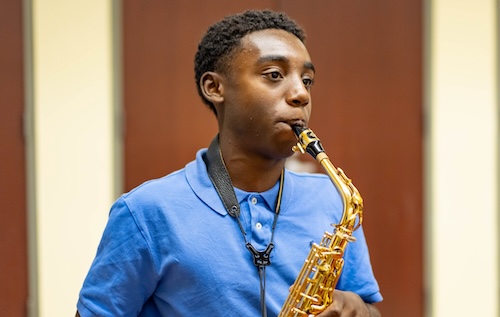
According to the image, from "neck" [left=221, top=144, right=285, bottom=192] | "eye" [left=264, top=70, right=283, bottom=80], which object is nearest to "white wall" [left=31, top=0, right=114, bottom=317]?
"neck" [left=221, top=144, right=285, bottom=192]

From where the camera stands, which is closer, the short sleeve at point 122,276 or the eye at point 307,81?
the short sleeve at point 122,276

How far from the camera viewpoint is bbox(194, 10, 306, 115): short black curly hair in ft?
4.89

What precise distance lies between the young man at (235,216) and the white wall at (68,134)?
1479mm

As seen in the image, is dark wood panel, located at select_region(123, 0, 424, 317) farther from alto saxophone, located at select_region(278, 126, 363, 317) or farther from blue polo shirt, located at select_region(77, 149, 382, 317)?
alto saxophone, located at select_region(278, 126, 363, 317)

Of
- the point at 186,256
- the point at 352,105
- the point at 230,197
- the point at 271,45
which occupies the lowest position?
the point at 186,256

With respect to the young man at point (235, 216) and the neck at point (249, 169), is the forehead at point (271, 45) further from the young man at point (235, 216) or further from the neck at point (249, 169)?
the neck at point (249, 169)

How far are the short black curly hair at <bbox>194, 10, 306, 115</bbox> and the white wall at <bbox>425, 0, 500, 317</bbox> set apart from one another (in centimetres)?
198

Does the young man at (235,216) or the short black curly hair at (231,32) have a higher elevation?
the short black curly hair at (231,32)

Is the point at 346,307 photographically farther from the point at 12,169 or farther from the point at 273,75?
the point at 12,169

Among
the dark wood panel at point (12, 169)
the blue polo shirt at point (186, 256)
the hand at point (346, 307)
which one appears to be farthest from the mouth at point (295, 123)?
the dark wood panel at point (12, 169)

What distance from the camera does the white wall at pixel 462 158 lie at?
3324 millimetres

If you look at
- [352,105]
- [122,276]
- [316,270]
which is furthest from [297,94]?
[352,105]

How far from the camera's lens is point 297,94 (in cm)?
142

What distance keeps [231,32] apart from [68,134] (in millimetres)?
1636
